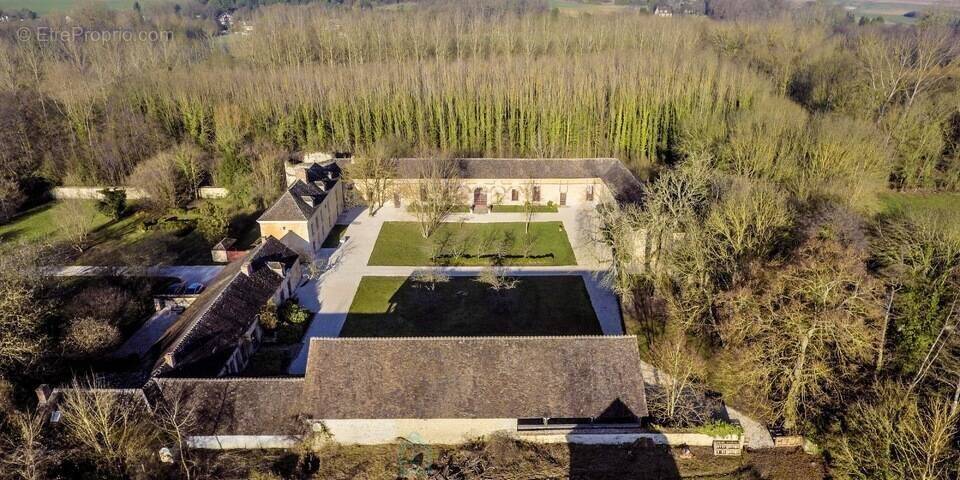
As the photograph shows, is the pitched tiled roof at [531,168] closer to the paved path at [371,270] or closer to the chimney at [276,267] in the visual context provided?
the paved path at [371,270]

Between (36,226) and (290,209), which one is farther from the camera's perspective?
(36,226)

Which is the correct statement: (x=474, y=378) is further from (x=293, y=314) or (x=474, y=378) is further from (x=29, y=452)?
(x=29, y=452)

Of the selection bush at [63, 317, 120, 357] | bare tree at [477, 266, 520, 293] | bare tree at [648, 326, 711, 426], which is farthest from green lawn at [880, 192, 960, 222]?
bush at [63, 317, 120, 357]

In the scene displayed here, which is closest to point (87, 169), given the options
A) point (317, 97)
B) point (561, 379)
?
point (317, 97)

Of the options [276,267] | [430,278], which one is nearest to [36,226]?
[276,267]

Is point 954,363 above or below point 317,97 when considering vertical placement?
below

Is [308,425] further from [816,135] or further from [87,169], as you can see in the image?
[87,169]
